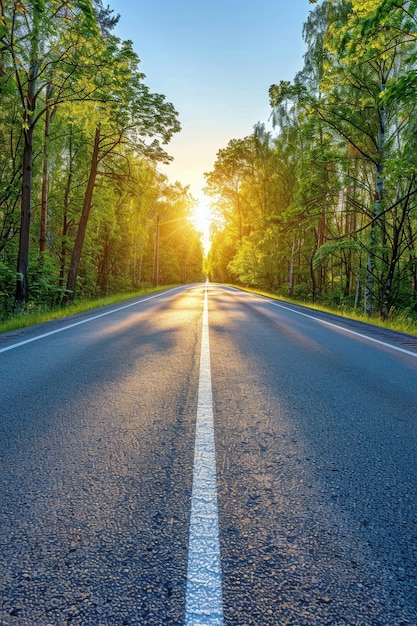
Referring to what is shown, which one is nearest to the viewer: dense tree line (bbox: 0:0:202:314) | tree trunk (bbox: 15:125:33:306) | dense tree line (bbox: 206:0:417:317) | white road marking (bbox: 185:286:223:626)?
white road marking (bbox: 185:286:223:626)

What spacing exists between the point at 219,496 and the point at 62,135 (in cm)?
1484

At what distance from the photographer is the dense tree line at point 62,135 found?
9.53 m

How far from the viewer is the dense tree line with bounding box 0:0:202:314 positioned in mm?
9531

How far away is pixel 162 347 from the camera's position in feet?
19.1

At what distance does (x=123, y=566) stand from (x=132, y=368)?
325 cm

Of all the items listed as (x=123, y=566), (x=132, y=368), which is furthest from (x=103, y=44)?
(x=123, y=566)

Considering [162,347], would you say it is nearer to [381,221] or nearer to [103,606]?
[103,606]

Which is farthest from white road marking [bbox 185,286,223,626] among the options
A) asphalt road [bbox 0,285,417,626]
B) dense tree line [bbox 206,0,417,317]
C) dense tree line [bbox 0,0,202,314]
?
dense tree line [bbox 0,0,202,314]

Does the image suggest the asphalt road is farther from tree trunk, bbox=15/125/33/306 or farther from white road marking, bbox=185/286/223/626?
tree trunk, bbox=15/125/33/306

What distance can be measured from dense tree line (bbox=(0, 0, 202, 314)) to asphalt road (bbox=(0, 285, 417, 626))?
9302 millimetres

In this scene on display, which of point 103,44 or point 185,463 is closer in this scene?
point 185,463

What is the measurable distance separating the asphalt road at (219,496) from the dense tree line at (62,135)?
930cm

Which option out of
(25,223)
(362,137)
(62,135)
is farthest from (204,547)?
(362,137)

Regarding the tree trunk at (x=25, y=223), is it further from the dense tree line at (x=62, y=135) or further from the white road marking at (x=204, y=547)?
the white road marking at (x=204, y=547)
